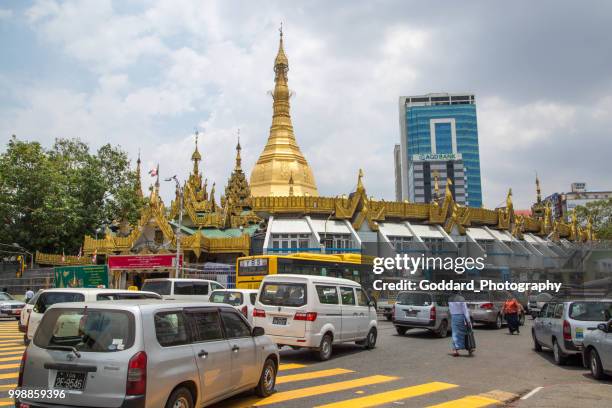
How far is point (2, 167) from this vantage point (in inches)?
1462

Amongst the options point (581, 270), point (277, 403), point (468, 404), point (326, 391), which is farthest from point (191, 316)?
point (581, 270)

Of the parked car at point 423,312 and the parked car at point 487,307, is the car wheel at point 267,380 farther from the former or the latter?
the parked car at point 487,307

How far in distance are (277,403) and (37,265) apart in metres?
37.8

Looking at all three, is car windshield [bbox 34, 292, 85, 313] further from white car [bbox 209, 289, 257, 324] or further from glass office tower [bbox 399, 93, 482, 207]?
glass office tower [bbox 399, 93, 482, 207]

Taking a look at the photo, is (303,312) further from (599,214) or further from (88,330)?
(599,214)

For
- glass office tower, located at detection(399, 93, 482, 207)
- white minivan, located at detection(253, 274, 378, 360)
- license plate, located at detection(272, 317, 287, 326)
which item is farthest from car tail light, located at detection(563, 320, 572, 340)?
glass office tower, located at detection(399, 93, 482, 207)

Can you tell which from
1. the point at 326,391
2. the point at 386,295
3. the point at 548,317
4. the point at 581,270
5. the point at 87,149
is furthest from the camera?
the point at 87,149

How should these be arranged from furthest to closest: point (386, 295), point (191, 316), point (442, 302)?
point (386, 295) < point (442, 302) < point (191, 316)

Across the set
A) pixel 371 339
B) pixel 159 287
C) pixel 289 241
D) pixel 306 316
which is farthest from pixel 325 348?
pixel 289 241

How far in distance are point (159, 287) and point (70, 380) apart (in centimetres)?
1275

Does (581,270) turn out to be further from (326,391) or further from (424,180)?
(424,180)

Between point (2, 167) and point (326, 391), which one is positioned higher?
point (2, 167)

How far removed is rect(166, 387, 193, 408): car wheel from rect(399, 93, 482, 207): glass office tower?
131 metres

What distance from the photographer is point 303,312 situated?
11766mm
